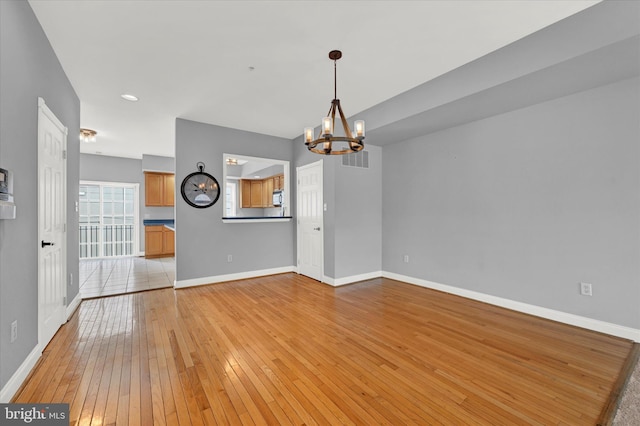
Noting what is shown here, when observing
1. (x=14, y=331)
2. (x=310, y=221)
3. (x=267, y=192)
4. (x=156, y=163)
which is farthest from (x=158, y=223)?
(x=14, y=331)

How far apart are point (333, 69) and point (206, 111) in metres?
2.24

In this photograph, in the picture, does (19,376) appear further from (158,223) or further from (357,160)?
(158,223)

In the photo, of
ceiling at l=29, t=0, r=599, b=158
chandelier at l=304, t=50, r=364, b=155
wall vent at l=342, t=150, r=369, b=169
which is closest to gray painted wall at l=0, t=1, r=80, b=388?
ceiling at l=29, t=0, r=599, b=158

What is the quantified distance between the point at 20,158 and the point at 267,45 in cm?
218

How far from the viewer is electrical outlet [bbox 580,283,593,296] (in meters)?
2.83

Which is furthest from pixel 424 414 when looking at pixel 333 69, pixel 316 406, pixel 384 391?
pixel 333 69

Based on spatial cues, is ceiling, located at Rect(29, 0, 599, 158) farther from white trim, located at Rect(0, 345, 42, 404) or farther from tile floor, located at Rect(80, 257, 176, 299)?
tile floor, located at Rect(80, 257, 176, 299)

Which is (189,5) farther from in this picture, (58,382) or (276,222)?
(276,222)

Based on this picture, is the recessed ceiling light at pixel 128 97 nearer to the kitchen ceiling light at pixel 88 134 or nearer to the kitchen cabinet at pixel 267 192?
the kitchen ceiling light at pixel 88 134

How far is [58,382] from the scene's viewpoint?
1.95 m

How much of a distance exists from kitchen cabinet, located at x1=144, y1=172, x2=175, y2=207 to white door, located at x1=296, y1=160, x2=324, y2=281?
448cm

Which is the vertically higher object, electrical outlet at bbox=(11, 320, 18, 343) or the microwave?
the microwave

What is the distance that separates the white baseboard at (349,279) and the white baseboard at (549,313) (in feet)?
2.94

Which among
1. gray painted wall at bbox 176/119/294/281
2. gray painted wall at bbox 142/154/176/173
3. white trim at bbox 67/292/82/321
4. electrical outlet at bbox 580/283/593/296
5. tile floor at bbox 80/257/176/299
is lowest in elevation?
tile floor at bbox 80/257/176/299
